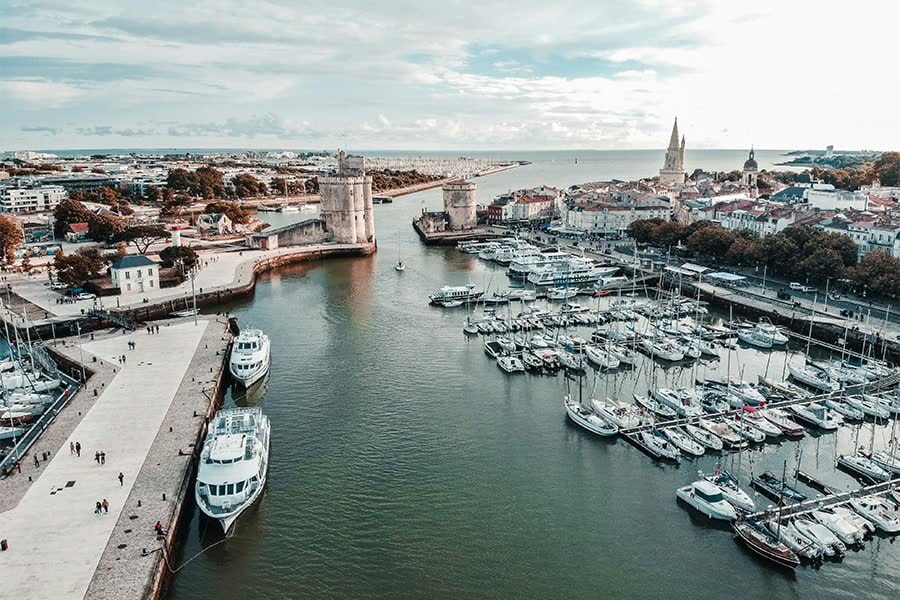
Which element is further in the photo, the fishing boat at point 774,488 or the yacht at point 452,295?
the yacht at point 452,295

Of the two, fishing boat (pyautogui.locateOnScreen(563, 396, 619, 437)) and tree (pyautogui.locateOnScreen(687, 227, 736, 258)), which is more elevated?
tree (pyautogui.locateOnScreen(687, 227, 736, 258))

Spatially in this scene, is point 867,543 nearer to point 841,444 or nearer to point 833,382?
point 841,444

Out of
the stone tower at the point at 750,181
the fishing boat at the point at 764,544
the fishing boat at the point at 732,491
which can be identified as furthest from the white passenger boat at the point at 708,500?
the stone tower at the point at 750,181

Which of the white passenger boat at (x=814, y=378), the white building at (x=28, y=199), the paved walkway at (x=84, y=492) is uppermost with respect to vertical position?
the white building at (x=28, y=199)

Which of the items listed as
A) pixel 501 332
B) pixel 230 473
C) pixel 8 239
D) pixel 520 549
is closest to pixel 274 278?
pixel 8 239

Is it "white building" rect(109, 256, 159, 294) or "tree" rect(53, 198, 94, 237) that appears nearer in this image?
"white building" rect(109, 256, 159, 294)

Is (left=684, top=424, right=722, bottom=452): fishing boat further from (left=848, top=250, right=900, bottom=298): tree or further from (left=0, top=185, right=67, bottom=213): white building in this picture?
(left=0, top=185, right=67, bottom=213): white building

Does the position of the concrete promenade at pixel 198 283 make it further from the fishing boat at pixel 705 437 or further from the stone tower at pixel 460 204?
the fishing boat at pixel 705 437

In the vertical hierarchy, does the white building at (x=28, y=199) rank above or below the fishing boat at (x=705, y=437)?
above

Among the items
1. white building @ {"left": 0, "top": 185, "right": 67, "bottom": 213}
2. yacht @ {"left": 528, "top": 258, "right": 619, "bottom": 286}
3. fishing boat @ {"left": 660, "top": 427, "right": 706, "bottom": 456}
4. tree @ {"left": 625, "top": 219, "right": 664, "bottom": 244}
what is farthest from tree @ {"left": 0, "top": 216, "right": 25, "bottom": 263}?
tree @ {"left": 625, "top": 219, "right": 664, "bottom": 244}
